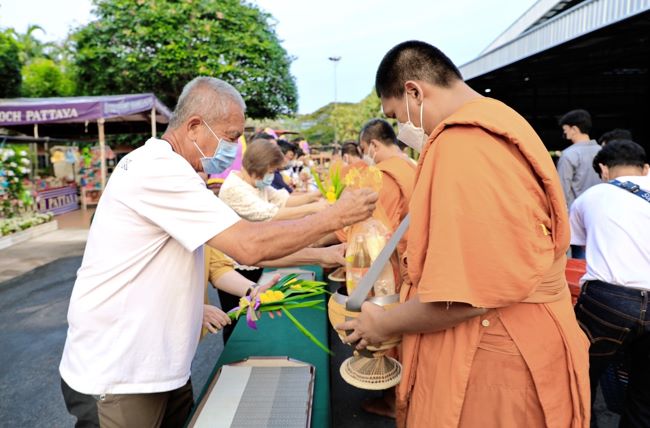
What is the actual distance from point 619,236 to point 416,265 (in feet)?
5.78

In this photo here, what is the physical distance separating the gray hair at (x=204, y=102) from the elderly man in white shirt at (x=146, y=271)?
19 cm

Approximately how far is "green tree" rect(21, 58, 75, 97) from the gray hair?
33.4m

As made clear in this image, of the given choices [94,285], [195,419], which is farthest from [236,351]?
[94,285]

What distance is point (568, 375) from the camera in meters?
1.33

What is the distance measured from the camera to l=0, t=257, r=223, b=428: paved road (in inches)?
136

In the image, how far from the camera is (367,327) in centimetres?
143

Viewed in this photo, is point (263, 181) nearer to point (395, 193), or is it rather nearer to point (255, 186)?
point (255, 186)

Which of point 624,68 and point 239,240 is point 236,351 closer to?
point 239,240

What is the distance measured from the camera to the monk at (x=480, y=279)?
1167 mm

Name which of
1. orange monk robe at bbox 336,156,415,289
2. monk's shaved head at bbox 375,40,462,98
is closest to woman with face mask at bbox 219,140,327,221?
orange monk robe at bbox 336,156,415,289

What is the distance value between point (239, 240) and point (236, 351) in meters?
0.96

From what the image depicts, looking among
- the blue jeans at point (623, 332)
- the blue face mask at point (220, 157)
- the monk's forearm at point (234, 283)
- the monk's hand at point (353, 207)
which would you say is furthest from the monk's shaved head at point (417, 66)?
the blue jeans at point (623, 332)

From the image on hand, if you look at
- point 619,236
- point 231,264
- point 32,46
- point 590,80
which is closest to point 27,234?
point 231,264

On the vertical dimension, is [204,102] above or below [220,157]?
above
